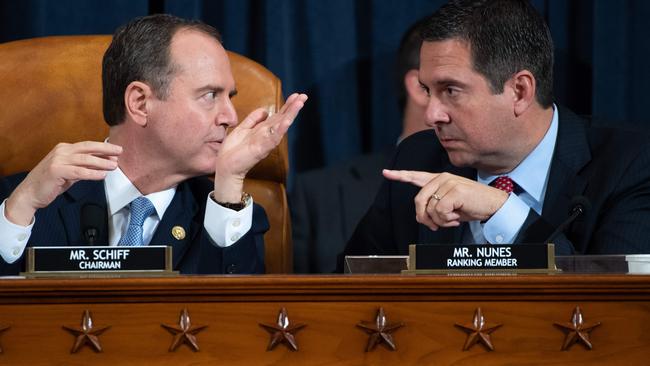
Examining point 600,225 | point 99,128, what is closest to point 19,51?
point 99,128

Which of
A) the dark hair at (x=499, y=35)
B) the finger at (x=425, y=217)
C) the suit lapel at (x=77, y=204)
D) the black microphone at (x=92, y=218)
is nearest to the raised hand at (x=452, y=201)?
the finger at (x=425, y=217)

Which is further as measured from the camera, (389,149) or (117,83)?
(389,149)

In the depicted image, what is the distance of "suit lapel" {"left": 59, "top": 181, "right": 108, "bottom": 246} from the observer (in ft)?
7.37

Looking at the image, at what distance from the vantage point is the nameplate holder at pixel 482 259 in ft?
5.09

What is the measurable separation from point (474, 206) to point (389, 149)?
1.29m

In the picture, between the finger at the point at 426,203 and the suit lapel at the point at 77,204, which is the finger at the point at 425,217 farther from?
the suit lapel at the point at 77,204

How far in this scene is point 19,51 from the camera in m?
2.53

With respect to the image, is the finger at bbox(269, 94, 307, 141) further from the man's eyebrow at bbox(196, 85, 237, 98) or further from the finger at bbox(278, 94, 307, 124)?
the man's eyebrow at bbox(196, 85, 237, 98)

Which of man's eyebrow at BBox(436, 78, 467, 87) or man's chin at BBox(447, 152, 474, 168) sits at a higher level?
man's eyebrow at BBox(436, 78, 467, 87)

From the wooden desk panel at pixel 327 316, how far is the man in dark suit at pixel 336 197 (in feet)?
5.56

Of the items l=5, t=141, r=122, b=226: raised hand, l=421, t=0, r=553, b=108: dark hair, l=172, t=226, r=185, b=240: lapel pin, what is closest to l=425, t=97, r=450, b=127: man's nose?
l=421, t=0, r=553, b=108: dark hair

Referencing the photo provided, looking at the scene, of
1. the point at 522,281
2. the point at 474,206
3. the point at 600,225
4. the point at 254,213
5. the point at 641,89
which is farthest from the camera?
the point at 641,89

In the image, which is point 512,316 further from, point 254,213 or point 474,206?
point 254,213

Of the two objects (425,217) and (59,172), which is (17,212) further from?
(425,217)
